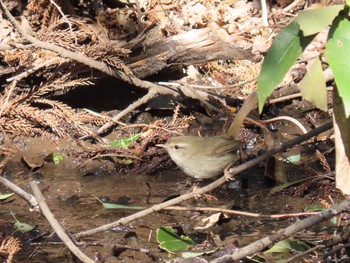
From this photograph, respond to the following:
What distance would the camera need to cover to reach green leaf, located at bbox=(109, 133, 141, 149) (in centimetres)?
592

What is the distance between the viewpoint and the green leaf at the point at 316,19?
222cm

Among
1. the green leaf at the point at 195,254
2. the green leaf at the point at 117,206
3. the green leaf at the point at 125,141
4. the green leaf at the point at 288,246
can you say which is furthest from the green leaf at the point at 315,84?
the green leaf at the point at 125,141

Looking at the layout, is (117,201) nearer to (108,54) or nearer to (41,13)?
(108,54)

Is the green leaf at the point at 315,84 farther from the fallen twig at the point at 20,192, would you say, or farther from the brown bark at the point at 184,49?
the brown bark at the point at 184,49

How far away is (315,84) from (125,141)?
11.8ft

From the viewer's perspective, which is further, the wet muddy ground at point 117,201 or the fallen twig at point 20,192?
the wet muddy ground at point 117,201

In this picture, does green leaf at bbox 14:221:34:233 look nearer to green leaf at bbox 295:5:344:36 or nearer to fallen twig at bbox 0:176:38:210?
fallen twig at bbox 0:176:38:210

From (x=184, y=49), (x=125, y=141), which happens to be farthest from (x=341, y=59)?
(x=125, y=141)

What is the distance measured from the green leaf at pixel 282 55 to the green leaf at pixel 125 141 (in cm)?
366

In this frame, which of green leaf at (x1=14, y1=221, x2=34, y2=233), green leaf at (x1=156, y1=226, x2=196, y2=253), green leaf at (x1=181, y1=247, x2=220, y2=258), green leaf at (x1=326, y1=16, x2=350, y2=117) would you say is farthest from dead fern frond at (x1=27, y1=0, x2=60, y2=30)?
green leaf at (x1=326, y1=16, x2=350, y2=117)

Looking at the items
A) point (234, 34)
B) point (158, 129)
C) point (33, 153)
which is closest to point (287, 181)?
point (158, 129)

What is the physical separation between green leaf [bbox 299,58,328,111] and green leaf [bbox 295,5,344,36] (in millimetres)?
268

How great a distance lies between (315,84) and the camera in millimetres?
2535

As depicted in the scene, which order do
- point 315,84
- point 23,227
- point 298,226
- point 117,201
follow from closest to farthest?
point 315,84
point 298,226
point 23,227
point 117,201
